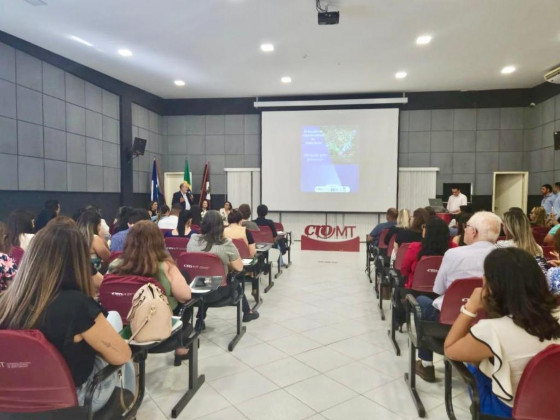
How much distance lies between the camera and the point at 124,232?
12.6ft

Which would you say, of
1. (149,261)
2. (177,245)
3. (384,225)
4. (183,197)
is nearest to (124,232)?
(177,245)

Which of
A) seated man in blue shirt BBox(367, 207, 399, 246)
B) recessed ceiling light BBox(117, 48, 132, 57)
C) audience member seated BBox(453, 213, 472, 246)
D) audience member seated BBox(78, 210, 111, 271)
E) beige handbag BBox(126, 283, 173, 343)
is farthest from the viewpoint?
recessed ceiling light BBox(117, 48, 132, 57)

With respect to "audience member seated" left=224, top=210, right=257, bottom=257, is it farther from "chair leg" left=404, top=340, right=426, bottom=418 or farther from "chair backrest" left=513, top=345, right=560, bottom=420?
"chair backrest" left=513, top=345, right=560, bottom=420

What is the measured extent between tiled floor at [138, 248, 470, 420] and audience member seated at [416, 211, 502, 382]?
18 cm

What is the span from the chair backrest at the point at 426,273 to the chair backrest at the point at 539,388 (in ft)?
5.14

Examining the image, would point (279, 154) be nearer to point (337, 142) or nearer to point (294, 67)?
point (337, 142)

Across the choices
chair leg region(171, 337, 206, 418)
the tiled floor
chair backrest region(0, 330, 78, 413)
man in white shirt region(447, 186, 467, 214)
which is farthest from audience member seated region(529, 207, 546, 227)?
chair backrest region(0, 330, 78, 413)

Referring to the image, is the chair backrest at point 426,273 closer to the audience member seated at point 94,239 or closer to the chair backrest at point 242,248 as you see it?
the chair backrest at point 242,248

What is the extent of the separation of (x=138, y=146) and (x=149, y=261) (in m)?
7.83

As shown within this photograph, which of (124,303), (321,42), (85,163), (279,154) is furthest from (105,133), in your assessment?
(124,303)

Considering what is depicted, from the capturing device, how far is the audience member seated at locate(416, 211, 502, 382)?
234 centimetres

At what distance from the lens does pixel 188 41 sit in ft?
21.6

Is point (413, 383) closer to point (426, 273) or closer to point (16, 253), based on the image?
point (426, 273)

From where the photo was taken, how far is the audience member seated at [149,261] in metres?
2.27
